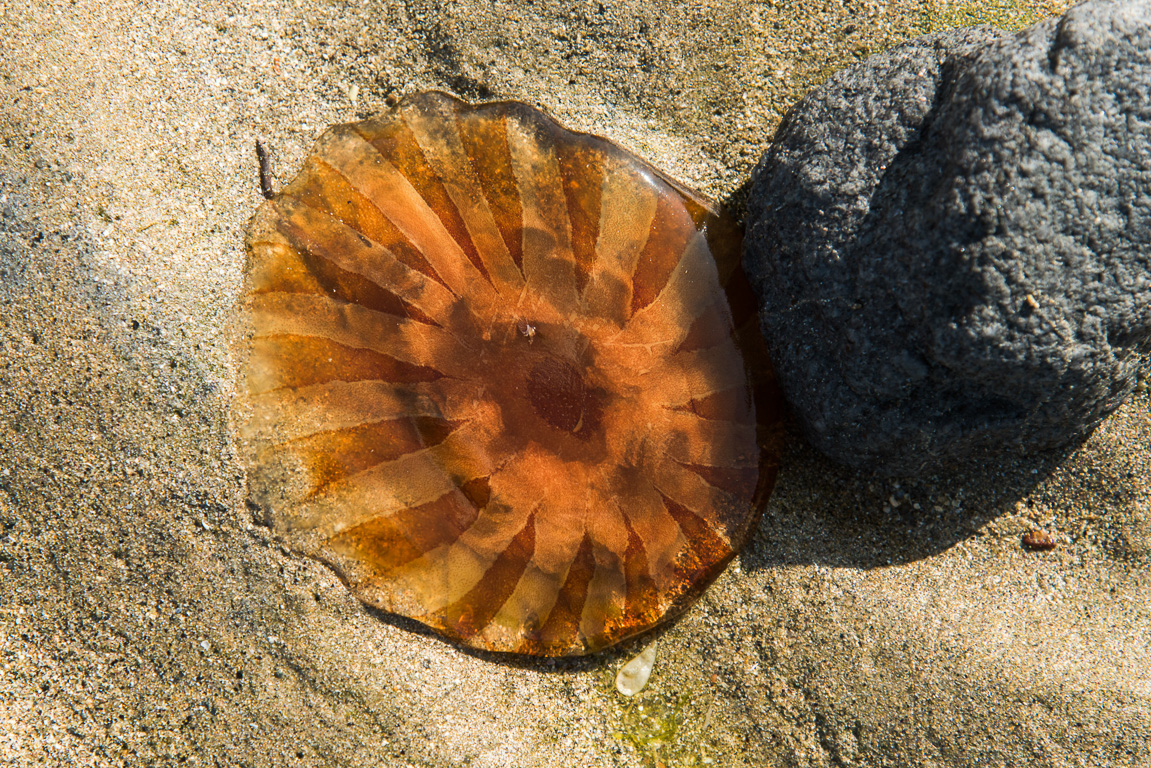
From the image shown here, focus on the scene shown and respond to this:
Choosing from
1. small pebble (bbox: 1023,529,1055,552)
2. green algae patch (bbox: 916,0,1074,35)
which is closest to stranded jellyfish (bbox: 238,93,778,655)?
small pebble (bbox: 1023,529,1055,552)

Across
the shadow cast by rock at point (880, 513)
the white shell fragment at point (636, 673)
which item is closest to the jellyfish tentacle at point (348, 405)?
the white shell fragment at point (636, 673)


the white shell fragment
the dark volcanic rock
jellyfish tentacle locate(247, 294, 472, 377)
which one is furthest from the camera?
the white shell fragment

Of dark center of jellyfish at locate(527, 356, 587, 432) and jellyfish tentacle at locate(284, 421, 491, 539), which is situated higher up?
dark center of jellyfish at locate(527, 356, 587, 432)

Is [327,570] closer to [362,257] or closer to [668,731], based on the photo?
[362,257]

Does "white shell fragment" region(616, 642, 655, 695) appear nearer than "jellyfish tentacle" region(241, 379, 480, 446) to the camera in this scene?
No

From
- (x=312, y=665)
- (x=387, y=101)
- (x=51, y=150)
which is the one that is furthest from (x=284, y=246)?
(x=312, y=665)

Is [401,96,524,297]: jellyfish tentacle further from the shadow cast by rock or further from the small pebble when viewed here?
the small pebble

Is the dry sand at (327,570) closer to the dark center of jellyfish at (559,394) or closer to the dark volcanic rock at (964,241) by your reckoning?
the dark volcanic rock at (964,241)

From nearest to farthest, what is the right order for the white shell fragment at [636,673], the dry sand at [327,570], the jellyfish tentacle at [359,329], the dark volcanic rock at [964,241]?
the dark volcanic rock at [964,241], the dry sand at [327,570], the jellyfish tentacle at [359,329], the white shell fragment at [636,673]

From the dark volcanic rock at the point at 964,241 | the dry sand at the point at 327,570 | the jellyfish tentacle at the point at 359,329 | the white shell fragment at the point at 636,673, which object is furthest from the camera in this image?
the white shell fragment at the point at 636,673
